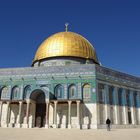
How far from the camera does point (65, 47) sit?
2859 cm

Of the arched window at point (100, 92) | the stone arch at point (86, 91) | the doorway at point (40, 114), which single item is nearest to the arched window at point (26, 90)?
the doorway at point (40, 114)

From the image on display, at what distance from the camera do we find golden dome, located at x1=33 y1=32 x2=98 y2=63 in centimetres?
2833

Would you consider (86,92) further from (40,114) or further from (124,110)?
(40,114)

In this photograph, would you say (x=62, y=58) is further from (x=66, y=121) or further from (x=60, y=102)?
(x=66, y=121)

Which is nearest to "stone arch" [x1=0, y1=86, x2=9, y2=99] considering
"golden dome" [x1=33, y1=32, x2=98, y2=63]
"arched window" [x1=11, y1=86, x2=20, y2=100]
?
"arched window" [x1=11, y1=86, x2=20, y2=100]

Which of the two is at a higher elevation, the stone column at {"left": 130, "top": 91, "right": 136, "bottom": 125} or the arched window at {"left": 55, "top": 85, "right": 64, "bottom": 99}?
the arched window at {"left": 55, "top": 85, "right": 64, "bottom": 99}

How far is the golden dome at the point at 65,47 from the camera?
92.9ft

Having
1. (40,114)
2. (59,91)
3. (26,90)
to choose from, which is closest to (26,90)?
(26,90)

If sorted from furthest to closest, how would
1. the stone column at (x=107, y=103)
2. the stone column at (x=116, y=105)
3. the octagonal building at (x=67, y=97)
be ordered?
the stone column at (x=116, y=105)
the stone column at (x=107, y=103)
the octagonal building at (x=67, y=97)

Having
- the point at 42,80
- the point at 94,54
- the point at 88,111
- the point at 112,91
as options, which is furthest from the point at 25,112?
the point at 94,54

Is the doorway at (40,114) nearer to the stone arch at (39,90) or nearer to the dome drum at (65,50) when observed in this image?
the stone arch at (39,90)

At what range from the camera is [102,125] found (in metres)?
22.5

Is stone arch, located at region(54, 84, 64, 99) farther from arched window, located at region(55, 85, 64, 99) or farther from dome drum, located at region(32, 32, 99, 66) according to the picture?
dome drum, located at region(32, 32, 99, 66)

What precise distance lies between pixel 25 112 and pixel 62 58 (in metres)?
8.82
